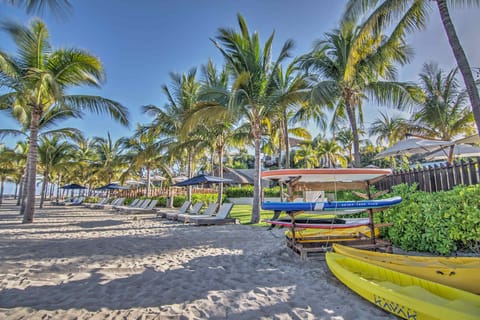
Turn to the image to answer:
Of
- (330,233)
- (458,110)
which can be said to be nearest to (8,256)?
(330,233)

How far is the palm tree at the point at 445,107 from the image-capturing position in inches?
569

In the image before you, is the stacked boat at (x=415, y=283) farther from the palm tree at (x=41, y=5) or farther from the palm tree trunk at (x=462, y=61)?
the palm tree at (x=41, y=5)

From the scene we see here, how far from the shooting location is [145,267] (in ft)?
15.3

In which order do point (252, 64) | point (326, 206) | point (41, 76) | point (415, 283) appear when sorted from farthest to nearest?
point (252, 64)
point (41, 76)
point (326, 206)
point (415, 283)

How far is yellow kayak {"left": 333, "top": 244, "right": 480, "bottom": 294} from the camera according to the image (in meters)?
3.02

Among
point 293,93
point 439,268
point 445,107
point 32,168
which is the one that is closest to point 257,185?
point 293,93

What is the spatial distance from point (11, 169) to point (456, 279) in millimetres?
39897

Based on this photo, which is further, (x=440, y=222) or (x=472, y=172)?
(x=472, y=172)

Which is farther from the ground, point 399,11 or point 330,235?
point 399,11

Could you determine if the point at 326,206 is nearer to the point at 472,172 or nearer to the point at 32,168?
the point at 472,172

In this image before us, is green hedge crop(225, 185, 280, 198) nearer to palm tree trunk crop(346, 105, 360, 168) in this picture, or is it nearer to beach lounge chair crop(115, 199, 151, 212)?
beach lounge chair crop(115, 199, 151, 212)

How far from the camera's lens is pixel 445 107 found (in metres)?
14.5

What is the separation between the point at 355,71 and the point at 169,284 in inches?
401

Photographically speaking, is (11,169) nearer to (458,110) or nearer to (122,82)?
(122,82)
